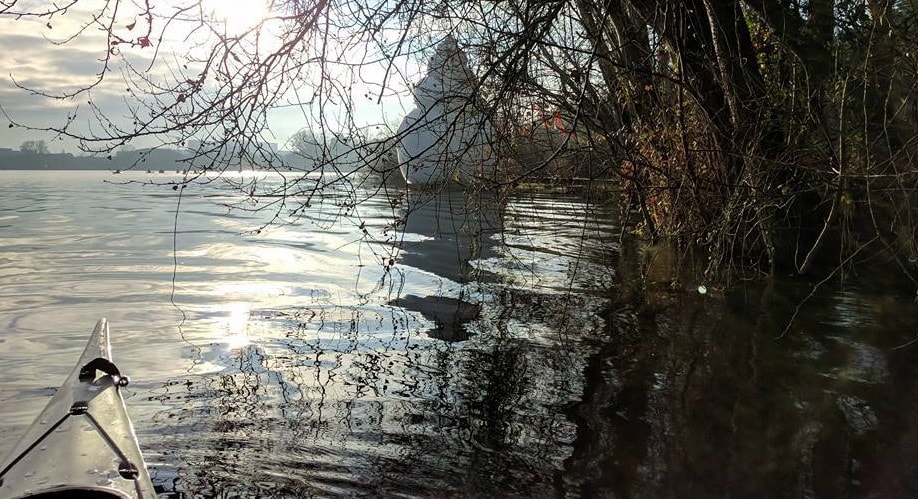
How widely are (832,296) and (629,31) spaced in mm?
5765

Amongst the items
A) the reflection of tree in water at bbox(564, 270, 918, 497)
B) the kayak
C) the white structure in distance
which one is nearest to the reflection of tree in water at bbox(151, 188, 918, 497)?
the reflection of tree in water at bbox(564, 270, 918, 497)

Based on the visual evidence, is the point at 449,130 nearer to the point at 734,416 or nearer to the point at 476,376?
the point at 476,376

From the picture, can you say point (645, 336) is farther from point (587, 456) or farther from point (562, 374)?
point (587, 456)

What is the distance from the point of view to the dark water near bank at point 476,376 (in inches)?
175

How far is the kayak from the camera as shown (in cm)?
335

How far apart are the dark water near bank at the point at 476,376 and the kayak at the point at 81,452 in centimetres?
38

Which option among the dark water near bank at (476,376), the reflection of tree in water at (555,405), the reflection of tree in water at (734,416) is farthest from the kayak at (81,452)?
the reflection of tree in water at (734,416)

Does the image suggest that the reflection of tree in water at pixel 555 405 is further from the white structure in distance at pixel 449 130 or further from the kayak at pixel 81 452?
the white structure in distance at pixel 449 130

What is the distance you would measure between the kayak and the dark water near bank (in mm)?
381

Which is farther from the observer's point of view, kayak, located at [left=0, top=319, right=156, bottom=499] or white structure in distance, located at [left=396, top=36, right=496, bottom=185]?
white structure in distance, located at [left=396, top=36, right=496, bottom=185]

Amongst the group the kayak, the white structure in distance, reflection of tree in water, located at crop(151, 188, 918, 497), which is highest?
the white structure in distance

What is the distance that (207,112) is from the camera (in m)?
5.04

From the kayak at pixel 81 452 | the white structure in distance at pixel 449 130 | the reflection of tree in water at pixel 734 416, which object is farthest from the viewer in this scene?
the white structure in distance at pixel 449 130

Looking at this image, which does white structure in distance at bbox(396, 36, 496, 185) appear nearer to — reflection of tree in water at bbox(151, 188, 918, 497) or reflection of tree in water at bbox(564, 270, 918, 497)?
reflection of tree in water at bbox(151, 188, 918, 497)
